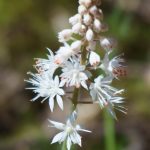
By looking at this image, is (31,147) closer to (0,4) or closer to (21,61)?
(21,61)

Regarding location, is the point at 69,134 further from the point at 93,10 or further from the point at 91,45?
the point at 93,10

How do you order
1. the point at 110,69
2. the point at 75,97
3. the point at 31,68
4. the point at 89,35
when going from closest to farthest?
1. the point at 89,35
2. the point at 75,97
3. the point at 110,69
4. the point at 31,68

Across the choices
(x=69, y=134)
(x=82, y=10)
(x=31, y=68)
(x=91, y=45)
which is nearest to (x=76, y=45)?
(x=91, y=45)

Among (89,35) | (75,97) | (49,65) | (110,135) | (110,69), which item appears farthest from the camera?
(110,135)

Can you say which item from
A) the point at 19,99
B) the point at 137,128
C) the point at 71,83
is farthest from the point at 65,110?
the point at 71,83

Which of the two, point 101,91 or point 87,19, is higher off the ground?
point 87,19

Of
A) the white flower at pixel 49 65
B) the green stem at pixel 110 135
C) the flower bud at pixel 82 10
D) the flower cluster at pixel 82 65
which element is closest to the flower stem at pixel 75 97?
the flower cluster at pixel 82 65
